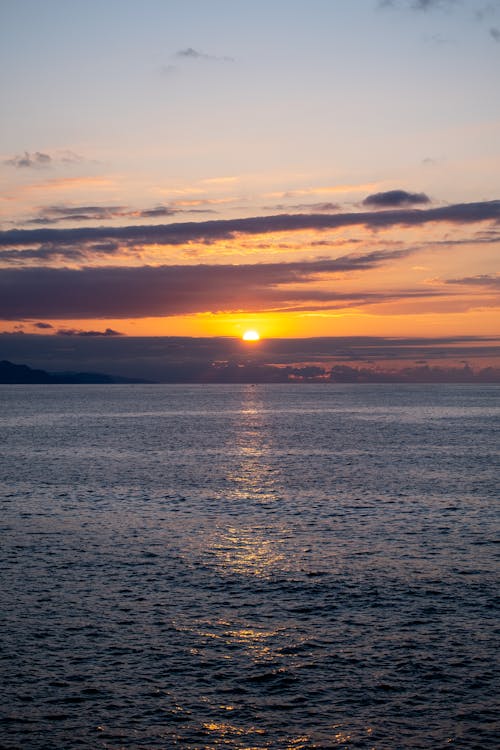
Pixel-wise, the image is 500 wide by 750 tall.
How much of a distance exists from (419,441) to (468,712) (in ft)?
351

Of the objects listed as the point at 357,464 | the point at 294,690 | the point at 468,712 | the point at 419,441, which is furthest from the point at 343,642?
the point at 419,441

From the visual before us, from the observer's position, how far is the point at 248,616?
104 feet

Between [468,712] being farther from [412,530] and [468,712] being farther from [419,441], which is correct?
[419,441]

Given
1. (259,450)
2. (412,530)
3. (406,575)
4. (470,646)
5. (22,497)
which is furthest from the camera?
(259,450)

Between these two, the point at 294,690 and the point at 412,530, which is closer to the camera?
the point at 294,690

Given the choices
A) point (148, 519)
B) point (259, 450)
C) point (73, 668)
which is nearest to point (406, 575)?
point (73, 668)

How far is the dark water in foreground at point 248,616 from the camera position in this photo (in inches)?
875

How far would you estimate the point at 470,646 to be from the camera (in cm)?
2808

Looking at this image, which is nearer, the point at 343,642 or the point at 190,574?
the point at 343,642

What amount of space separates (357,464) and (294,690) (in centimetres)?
6710

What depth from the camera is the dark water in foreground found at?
2223 cm

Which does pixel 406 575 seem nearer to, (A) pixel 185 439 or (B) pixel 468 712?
(B) pixel 468 712

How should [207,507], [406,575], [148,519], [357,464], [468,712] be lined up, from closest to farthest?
[468,712] → [406,575] → [148,519] → [207,507] → [357,464]

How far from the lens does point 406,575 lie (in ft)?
124
